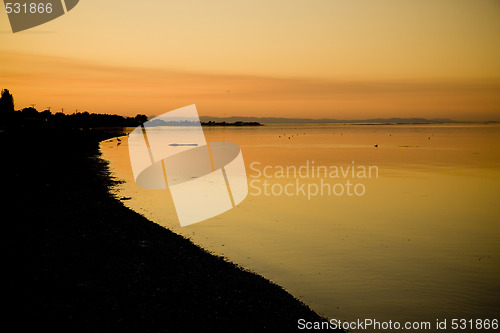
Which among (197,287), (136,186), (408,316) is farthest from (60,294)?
(136,186)

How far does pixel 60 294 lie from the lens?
998 cm

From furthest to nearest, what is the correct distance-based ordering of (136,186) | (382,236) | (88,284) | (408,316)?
(136,186) < (382,236) < (408,316) < (88,284)

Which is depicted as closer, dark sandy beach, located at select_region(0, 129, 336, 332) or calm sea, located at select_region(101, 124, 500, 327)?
dark sandy beach, located at select_region(0, 129, 336, 332)

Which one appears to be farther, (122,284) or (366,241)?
(366,241)

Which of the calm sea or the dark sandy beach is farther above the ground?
the dark sandy beach

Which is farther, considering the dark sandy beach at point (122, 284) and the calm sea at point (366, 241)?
the calm sea at point (366, 241)

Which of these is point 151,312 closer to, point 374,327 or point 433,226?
point 374,327

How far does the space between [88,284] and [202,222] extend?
13.6 meters

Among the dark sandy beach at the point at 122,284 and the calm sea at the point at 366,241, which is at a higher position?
the dark sandy beach at the point at 122,284

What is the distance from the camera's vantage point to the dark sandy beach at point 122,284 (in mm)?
9180

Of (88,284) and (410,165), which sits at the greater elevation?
(88,284)

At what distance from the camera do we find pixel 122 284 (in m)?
11.2

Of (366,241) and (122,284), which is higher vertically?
(122,284)

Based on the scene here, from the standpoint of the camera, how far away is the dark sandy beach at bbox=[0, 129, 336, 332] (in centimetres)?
918
